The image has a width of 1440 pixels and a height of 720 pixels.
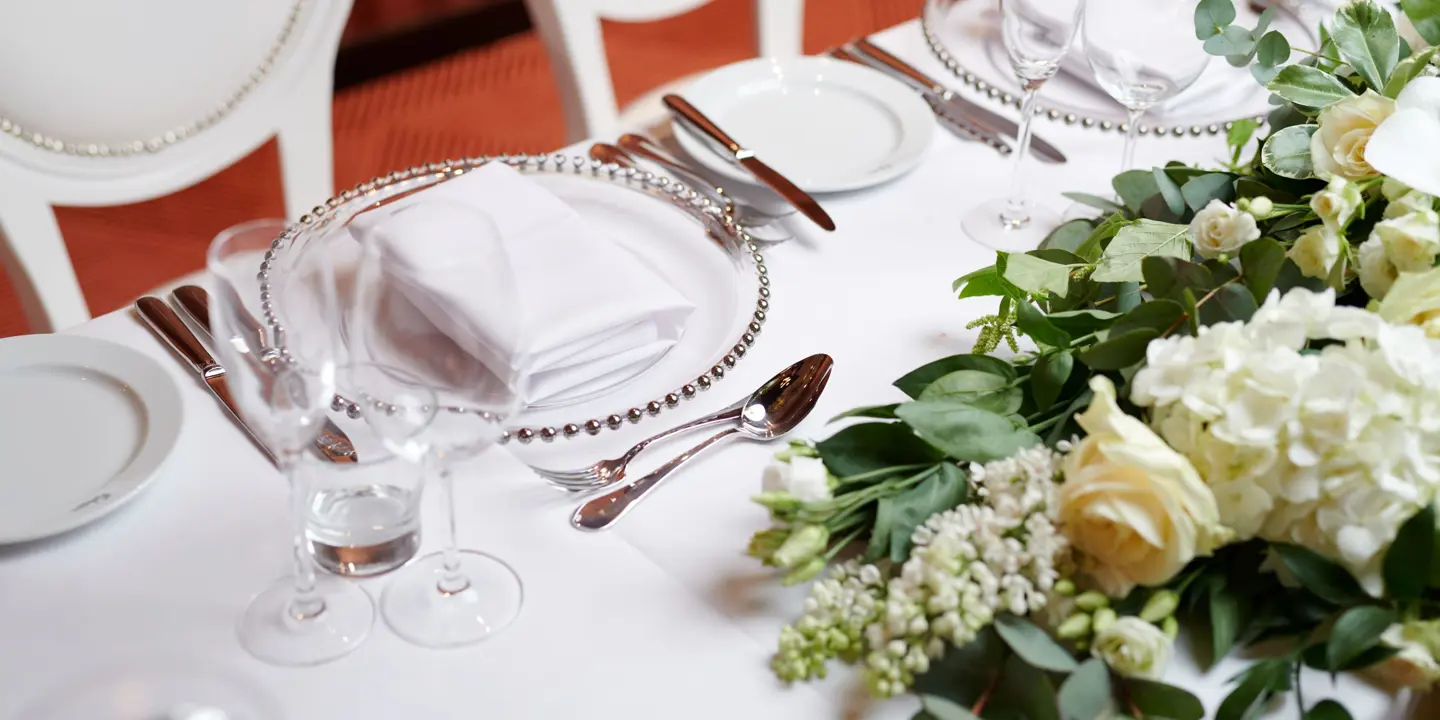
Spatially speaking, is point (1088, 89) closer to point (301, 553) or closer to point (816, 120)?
point (816, 120)

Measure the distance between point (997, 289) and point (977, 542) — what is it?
0.28 metres

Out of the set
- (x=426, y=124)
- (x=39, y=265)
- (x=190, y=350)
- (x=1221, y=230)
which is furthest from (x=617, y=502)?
(x=426, y=124)

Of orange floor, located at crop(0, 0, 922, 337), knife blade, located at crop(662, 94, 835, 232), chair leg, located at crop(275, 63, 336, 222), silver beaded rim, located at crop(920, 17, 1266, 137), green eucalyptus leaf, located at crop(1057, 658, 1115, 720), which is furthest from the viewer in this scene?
orange floor, located at crop(0, 0, 922, 337)

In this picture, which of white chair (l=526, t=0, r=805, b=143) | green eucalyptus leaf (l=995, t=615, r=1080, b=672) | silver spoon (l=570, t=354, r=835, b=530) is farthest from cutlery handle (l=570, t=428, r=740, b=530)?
white chair (l=526, t=0, r=805, b=143)

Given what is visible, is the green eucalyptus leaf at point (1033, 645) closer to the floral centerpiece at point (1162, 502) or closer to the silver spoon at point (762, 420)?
the floral centerpiece at point (1162, 502)

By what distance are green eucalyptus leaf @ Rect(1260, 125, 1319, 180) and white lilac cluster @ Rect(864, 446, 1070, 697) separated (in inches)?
16.0

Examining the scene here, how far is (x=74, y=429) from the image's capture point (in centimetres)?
80

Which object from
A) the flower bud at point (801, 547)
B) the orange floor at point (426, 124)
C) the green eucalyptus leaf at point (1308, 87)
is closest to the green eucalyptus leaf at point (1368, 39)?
the green eucalyptus leaf at point (1308, 87)

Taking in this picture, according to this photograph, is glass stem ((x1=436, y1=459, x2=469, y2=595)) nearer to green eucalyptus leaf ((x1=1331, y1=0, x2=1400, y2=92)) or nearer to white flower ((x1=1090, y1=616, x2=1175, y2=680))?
white flower ((x1=1090, y1=616, x2=1175, y2=680))

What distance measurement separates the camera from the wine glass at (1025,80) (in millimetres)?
937

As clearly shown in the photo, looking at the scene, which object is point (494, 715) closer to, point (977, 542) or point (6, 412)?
point (977, 542)

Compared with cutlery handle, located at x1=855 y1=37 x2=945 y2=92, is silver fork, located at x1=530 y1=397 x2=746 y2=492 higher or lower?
lower

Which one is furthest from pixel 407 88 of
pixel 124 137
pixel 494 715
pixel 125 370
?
pixel 494 715

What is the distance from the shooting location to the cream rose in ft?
2.77
